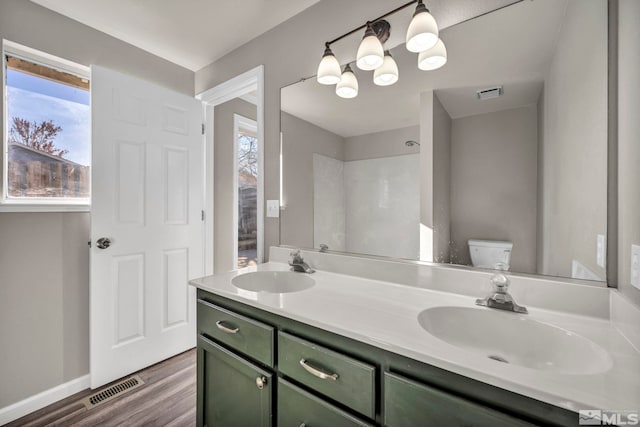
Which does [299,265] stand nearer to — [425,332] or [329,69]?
[425,332]

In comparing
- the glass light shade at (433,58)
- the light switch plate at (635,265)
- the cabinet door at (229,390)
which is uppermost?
the glass light shade at (433,58)

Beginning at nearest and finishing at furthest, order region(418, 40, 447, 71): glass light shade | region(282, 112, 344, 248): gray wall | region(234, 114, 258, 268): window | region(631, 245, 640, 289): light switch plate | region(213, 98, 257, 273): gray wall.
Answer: region(631, 245, 640, 289): light switch plate, region(418, 40, 447, 71): glass light shade, region(282, 112, 344, 248): gray wall, region(213, 98, 257, 273): gray wall, region(234, 114, 258, 268): window

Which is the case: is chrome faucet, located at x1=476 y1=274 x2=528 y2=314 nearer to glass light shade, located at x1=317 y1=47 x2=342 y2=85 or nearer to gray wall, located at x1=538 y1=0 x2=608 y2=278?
gray wall, located at x1=538 y1=0 x2=608 y2=278

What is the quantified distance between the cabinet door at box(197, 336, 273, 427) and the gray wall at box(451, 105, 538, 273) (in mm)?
929

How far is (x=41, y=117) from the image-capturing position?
5.51ft

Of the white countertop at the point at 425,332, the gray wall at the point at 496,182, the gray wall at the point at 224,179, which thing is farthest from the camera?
the gray wall at the point at 224,179

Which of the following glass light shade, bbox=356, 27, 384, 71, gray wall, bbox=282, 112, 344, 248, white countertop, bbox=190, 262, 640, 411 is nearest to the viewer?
white countertop, bbox=190, 262, 640, 411

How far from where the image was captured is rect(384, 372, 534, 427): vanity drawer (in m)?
0.57

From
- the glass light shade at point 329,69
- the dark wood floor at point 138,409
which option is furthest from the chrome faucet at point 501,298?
the dark wood floor at point 138,409

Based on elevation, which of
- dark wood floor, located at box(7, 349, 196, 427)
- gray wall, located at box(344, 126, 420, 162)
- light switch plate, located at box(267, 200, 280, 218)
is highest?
gray wall, located at box(344, 126, 420, 162)

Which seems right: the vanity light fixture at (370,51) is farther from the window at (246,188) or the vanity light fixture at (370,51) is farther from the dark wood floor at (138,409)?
the dark wood floor at (138,409)

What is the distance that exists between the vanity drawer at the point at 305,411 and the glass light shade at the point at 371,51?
137 cm

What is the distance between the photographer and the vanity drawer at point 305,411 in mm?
778

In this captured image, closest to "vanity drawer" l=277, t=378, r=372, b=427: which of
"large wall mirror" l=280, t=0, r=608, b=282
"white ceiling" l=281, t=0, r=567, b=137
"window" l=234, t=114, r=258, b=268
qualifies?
"large wall mirror" l=280, t=0, r=608, b=282
